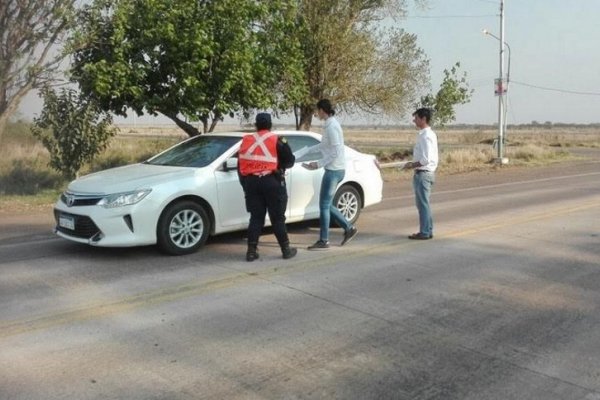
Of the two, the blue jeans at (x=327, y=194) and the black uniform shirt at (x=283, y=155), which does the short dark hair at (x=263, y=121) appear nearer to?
the black uniform shirt at (x=283, y=155)

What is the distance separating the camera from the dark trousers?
695 cm

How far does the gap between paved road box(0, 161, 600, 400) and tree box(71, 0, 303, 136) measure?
704 centimetres

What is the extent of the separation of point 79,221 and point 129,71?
345 inches

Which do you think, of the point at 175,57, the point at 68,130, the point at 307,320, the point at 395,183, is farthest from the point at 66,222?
the point at 395,183

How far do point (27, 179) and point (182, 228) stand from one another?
434 inches

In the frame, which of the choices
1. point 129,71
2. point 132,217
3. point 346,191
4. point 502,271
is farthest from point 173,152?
point 129,71

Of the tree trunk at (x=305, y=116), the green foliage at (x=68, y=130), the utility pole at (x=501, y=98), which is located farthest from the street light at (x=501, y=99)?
the green foliage at (x=68, y=130)

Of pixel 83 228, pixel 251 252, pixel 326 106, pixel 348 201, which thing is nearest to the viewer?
pixel 83 228

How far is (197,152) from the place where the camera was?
8.26m

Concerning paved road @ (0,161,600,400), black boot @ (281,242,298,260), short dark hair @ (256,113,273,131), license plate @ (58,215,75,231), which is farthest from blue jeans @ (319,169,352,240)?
license plate @ (58,215,75,231)

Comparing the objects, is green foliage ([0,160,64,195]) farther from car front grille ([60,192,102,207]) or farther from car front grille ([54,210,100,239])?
car front grille ([54,210,100,239])

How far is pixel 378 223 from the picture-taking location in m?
10.0

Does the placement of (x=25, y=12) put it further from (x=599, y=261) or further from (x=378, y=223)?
(x=599, y=261)

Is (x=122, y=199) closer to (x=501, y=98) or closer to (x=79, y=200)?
(x=79, y=200)
